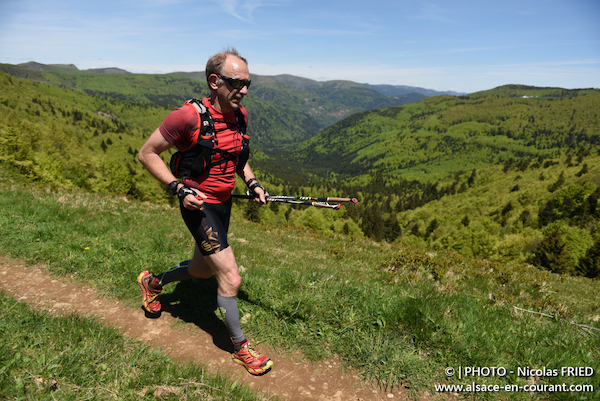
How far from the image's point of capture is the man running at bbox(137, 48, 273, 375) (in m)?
3.99

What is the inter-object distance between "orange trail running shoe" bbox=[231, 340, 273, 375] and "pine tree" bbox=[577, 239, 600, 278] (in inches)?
2534

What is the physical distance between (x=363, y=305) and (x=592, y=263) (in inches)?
2569

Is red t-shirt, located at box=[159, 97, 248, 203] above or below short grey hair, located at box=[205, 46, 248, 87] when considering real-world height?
below

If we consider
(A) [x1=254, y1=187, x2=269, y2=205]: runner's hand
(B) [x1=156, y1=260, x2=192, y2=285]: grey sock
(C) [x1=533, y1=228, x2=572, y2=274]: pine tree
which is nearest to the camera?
(A) [x1=254, y1=187, x2=269, y2=205]: runner's hand

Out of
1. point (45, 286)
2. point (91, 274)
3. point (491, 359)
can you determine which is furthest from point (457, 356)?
point (45, 286)

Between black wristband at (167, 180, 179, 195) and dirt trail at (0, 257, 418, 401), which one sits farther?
dirt trail at (0, 257, 418, 401)

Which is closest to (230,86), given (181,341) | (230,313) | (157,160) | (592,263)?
(157,160)

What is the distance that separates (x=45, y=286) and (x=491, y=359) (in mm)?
8399

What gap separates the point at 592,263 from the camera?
160ft

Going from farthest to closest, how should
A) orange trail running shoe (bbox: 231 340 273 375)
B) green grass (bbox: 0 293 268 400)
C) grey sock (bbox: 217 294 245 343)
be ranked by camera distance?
grey sock (bbox: 217 294 245 343) → orange trail running shoe (bbox: 231 340 273 375) → green grass (bbox: 0 293 268 400)

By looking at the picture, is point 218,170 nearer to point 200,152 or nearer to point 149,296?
point 200,152

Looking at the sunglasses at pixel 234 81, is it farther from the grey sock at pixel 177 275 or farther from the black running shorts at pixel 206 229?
the grey sock at pixel 177 275

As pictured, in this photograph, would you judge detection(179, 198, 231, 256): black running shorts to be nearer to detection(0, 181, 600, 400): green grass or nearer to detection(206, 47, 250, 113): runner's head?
detection(206, 47, 250, 113): runner's head

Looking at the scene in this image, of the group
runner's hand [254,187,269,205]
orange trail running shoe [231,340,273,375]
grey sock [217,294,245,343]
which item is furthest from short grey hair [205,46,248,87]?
orange trail running shoe [231,340,273,375]
